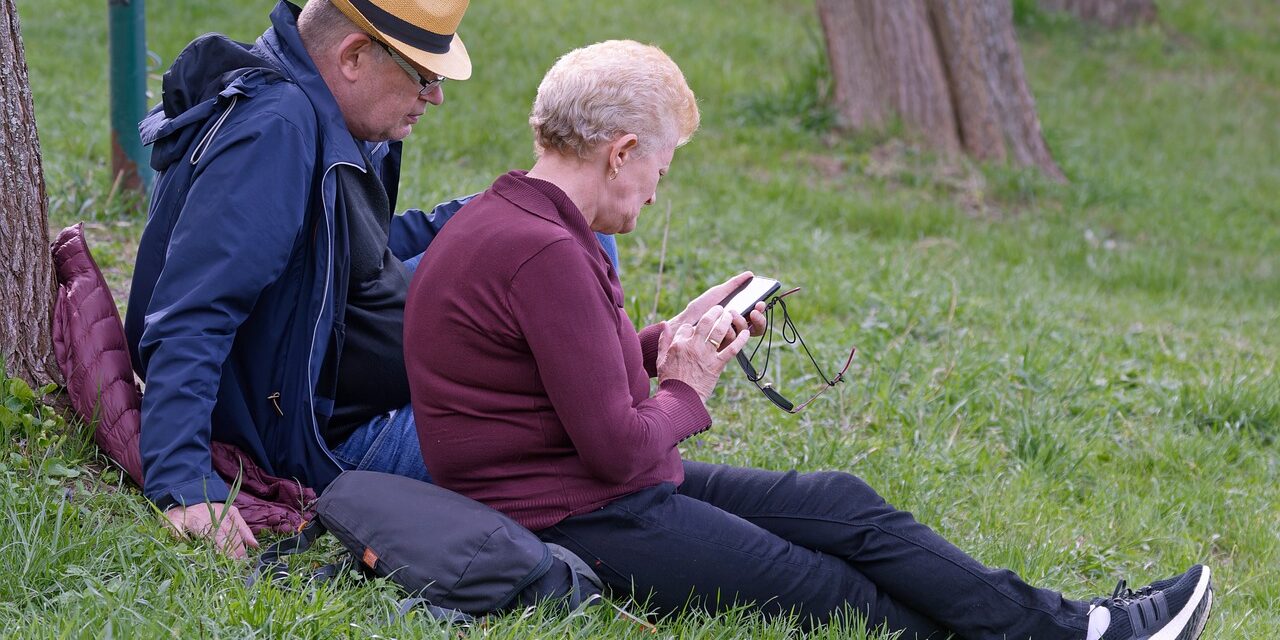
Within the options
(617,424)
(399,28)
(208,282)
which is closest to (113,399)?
(208,282)

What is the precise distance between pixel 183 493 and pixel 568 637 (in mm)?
852

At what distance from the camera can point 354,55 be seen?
2.90 metres

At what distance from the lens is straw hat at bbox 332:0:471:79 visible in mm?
2824

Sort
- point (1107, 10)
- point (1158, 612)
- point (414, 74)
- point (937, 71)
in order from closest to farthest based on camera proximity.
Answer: point (1158, 612), point (414, 74), point (937, 71), point (1107, 10)

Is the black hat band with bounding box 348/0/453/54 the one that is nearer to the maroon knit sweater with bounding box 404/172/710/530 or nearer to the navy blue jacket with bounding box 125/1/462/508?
the navy blue jacket with bounding box 125/1/462/508

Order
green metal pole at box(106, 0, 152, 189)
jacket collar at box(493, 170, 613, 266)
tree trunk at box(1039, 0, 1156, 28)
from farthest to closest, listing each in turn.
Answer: tree trunk at box(1039, 0, 1156, 28), green metal pole at box(106, 0, 152, 189), jacket collar at box(493, 170, 613, 266)

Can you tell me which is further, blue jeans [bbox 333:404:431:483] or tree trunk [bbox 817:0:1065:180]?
tree trunk [bbox 817:0:1065:180]

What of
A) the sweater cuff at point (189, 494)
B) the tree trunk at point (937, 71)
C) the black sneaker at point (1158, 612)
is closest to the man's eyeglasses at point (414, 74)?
the sweater cuff at point (189, 494)

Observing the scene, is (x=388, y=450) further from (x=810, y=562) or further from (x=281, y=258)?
(x=810, y=562)

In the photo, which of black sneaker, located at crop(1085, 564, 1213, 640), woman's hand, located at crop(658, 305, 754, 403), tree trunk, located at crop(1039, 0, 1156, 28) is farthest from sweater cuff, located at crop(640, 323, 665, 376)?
tree trunk, located at crop(1039, 0, 1156, 28)

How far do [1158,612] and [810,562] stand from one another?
827mm

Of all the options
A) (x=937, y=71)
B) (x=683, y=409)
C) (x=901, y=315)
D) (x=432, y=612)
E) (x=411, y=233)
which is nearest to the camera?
(x=432, y=612)

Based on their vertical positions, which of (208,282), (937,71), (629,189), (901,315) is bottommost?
(901,315)

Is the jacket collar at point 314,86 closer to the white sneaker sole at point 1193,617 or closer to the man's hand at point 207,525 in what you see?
the man's hand at point 207,525
